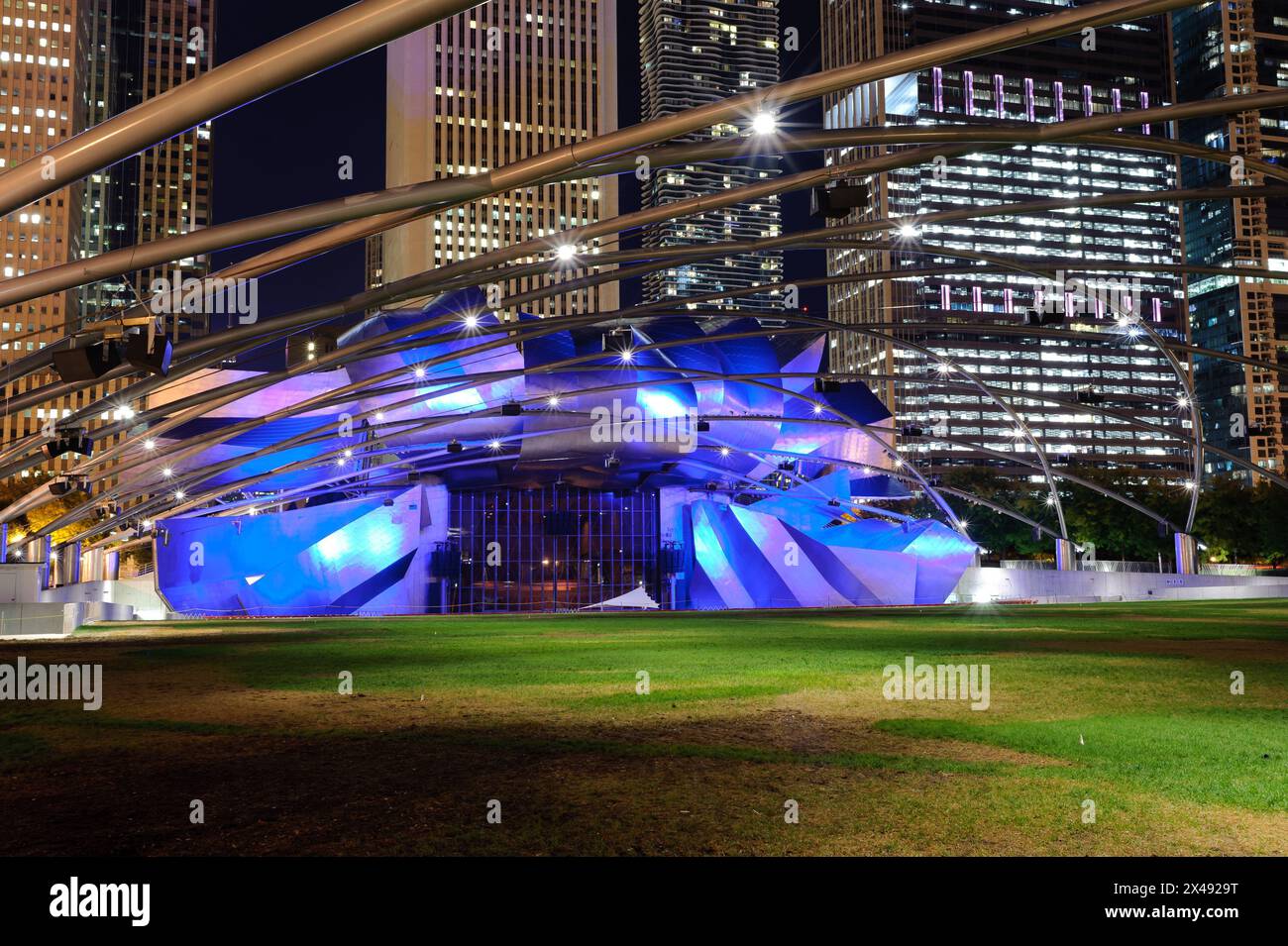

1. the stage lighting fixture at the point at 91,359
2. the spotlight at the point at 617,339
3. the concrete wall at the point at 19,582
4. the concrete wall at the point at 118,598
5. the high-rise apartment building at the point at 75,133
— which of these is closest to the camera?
the stage lighting fixture at the point at 91,359

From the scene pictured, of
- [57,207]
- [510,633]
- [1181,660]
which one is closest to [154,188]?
[57,207]

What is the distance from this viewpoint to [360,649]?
22.1 m

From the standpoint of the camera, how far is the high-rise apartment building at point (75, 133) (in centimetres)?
13400

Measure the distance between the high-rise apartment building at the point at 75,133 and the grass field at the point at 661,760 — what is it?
9113 centimetres

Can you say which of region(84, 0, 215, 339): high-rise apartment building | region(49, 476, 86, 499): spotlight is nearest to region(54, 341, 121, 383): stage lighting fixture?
region(49, 476, 86, 499): spotlight

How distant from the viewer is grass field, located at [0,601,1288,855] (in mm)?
6191

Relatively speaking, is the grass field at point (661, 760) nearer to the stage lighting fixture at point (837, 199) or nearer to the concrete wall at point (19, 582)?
the stage lighting fixture at point (837, 199)

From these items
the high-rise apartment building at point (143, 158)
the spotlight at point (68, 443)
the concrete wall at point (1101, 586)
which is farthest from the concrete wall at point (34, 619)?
the high-rise apartment building at point (143, 158)

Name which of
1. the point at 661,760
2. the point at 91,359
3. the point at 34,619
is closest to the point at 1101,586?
the point at 34,619

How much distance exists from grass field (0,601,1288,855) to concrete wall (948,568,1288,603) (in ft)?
129

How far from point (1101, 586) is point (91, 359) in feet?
177

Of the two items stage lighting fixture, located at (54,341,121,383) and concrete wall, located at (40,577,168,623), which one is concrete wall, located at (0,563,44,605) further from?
stage lighting fixture, located at (54,341,121,383)

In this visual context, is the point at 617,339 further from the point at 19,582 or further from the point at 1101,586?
the point at 1101,586
